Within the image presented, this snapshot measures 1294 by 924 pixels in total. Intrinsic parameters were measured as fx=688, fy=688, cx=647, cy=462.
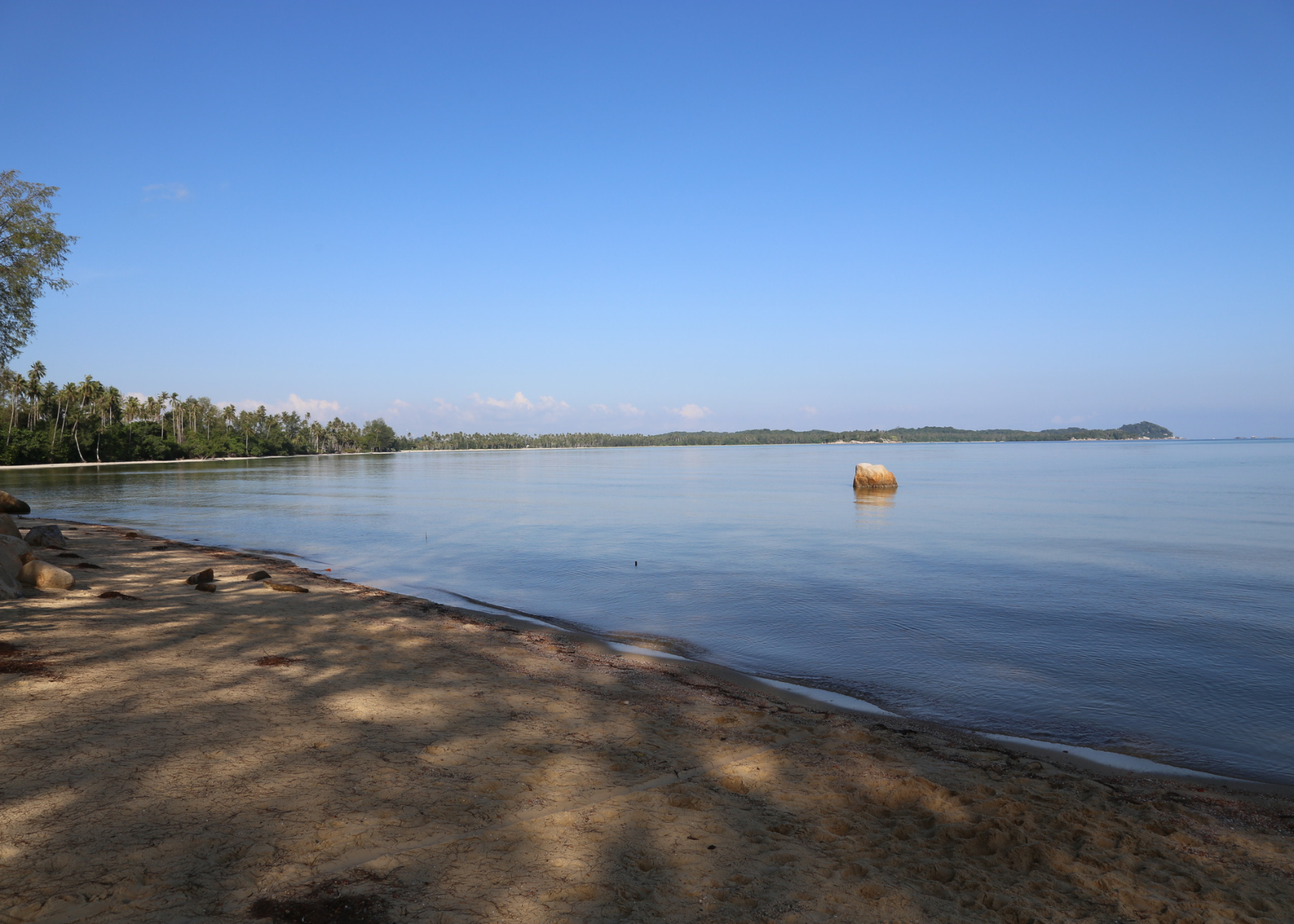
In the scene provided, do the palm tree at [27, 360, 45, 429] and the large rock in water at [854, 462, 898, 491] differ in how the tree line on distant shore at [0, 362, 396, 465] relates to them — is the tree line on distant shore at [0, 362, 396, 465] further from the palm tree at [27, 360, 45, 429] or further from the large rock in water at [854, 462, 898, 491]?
the large rock in water at [854, 462, 898, 491]

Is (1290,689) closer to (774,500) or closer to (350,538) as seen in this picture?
(350,538)

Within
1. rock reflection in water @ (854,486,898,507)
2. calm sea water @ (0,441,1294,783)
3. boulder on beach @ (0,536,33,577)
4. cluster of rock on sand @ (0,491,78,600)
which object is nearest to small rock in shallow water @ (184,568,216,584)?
cluster of rock on sand @ (0,491,78,600)

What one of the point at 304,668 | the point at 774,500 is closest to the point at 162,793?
the point at 304,668

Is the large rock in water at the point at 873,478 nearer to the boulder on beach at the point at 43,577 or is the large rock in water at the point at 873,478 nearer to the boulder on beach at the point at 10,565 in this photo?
the boulder on beach at the point at 43,577

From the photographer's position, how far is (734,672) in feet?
36.2

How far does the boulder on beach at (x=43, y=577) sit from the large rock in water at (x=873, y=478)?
51491 millimetres

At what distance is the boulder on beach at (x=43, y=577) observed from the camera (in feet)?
41.0

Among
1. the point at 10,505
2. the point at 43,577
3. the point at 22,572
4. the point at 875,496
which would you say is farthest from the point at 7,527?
the point at 875,496

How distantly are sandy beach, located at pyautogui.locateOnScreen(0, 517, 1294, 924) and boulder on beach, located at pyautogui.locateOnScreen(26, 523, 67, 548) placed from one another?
1163cm

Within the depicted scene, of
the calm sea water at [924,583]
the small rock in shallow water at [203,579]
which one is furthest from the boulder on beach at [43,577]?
the calm sea water at [924,583]

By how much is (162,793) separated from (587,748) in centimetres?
350

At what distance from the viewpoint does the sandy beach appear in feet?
13.9

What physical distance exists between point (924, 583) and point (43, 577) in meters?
19.9

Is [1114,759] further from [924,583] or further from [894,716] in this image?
[924,583]
